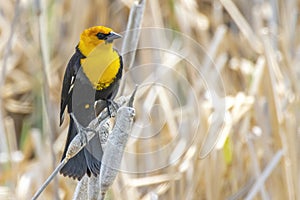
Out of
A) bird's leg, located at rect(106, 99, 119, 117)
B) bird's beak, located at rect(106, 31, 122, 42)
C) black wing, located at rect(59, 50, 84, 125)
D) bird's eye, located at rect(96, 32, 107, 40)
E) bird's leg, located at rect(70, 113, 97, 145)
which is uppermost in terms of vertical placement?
bird's eye, located at rect(96, 32, 107, 40)

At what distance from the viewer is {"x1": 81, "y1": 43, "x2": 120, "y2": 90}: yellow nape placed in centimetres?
65

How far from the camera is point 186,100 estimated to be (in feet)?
6.35

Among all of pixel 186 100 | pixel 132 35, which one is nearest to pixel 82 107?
pixel 132 35

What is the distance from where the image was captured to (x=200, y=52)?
2049 mm

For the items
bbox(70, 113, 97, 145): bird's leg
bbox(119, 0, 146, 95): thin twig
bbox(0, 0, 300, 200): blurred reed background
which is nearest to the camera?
bbox(70, 113, 97, 145): bird's leg

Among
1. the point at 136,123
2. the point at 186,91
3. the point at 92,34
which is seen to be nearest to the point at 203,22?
the point at 186,91

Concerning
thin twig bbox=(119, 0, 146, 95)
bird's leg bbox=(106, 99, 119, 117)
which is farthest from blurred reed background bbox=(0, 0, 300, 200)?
bird's leg bbox=(106, 99, 119, 117)

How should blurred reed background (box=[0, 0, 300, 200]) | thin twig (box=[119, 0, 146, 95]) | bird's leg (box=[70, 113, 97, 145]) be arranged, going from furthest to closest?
blurred reed background (box=[0, 0, 300, 200])
thin twig (box=[119, 0, 146, 95])
bird's leg (box=[70, 113, 97, 145])

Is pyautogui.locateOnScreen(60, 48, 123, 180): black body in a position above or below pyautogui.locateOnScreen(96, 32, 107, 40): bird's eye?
below

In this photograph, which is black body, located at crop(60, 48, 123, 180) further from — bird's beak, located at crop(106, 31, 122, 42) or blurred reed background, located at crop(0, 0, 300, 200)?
blurred reed background, located at crop(0, 0, 300, 200)

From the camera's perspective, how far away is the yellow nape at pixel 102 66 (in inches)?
25.7

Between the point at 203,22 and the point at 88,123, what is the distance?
148cm

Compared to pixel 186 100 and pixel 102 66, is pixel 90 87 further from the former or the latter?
pixel 186 100

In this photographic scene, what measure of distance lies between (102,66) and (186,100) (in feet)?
4.23
